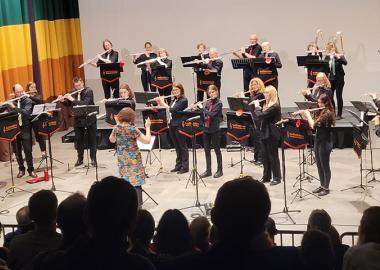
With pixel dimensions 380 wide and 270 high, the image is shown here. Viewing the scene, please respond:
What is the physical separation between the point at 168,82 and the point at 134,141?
5.82 m

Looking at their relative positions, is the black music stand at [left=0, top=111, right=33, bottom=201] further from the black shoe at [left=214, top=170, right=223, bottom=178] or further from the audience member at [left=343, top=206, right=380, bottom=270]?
the audience member at [left=343, top=206, right=380, bottom=270]

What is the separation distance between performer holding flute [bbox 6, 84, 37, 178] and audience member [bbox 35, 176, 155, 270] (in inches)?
341

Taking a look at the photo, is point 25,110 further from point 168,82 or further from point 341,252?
point 341,252

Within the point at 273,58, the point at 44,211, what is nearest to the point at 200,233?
the point at 44,211

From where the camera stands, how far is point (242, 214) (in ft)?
8.03

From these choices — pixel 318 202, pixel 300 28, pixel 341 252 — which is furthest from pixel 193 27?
pixel 341 252

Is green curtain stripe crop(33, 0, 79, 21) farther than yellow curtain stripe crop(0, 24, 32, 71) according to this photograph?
Yes

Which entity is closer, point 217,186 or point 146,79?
point 217,186

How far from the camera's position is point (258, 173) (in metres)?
11.0

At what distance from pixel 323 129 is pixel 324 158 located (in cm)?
48

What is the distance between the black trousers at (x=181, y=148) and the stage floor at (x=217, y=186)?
0.76 ft

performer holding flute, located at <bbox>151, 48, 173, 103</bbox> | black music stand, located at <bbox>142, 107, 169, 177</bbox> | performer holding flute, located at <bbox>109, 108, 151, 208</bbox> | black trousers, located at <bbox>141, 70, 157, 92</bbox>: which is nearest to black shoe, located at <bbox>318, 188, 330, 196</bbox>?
black music stand, located at <bbox>142, 107, 169, 177</bbox>

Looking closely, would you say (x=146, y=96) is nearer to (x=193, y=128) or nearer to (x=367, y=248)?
(x=193, y=128)

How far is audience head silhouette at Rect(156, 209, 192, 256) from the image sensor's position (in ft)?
11.8
